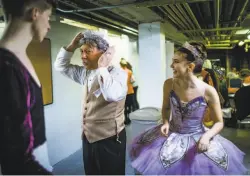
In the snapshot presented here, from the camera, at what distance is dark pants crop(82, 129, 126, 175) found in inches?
73.2

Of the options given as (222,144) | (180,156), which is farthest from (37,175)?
(222,144)

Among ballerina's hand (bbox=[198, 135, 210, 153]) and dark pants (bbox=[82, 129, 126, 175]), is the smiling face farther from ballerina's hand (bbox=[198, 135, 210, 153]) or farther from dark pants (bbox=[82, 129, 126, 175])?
dark pants (bbox=[82, 129, 126, 175])

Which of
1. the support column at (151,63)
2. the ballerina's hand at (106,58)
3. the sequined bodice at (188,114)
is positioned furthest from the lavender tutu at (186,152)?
the support column at (151,63)

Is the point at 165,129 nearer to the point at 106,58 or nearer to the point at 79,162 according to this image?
the point at 106,58

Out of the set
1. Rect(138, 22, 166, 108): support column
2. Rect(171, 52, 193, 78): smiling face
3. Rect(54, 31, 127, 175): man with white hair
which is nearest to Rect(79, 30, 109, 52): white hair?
Rect(54, 31, 127, 175): man with white hair

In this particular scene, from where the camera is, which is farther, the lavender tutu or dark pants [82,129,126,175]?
the lavender tutu

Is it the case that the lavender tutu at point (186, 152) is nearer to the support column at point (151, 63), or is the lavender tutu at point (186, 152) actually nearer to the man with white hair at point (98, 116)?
the man with white hair at point (98, 116)

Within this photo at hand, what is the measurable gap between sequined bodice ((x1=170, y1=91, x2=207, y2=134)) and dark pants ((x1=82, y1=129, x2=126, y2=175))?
1.79ft

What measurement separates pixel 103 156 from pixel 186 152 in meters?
0.67

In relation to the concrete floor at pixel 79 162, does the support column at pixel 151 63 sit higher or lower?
higher

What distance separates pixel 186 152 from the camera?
2.09 metres

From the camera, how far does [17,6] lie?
3.30 feet

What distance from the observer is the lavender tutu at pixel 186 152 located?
6.63ft

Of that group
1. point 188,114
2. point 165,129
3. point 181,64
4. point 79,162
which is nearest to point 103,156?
point 165,129
